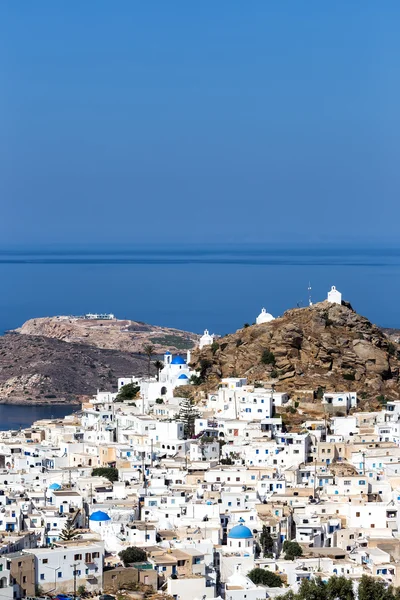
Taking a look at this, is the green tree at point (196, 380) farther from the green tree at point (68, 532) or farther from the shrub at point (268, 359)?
the green tree at point (68, 532)

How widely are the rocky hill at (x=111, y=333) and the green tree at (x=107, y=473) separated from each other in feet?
209

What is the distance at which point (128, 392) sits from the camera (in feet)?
189

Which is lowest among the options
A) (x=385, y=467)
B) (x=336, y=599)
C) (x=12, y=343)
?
(x=336, y=599)

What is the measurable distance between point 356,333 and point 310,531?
791 inches

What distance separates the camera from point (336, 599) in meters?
A: 30.8

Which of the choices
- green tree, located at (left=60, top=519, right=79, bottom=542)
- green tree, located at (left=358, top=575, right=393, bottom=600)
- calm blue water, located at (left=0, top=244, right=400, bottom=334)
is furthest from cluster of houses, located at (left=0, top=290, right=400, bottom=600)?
calm blue water, located at (left=0, top=244, right=400, bottom=334)

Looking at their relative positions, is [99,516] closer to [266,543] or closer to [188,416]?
[266,543]

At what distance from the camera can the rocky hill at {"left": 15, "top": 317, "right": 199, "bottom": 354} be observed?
115 metres

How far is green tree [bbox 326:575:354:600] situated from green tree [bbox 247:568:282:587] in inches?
96.4

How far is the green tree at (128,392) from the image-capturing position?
5719cm

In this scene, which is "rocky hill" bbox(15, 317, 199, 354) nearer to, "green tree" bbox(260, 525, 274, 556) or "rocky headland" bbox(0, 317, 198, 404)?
"rocky headland" bbox(0, 317, 198, 404)

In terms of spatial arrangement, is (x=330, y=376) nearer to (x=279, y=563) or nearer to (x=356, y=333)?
(x=356, y=333)

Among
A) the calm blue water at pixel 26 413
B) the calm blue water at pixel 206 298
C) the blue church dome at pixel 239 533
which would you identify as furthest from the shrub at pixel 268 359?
the calm blue water at pixel 206 298

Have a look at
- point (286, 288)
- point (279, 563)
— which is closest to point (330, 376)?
point (279, 563)
